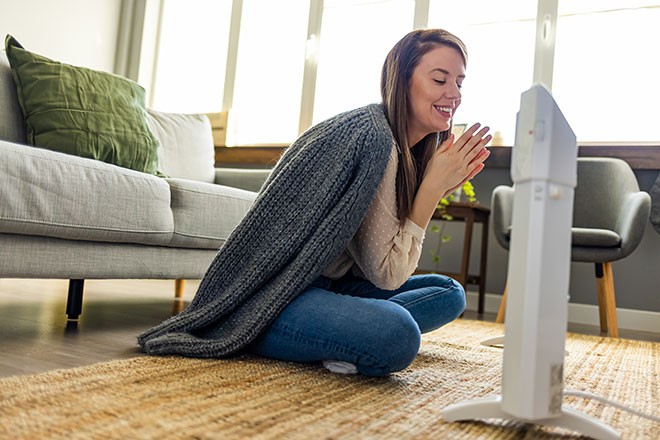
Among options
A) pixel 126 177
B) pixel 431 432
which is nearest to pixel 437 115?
pixel 431 432

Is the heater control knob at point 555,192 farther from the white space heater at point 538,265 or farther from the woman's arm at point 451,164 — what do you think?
the woman's arm at point 451,164

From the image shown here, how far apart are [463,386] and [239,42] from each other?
133 inches

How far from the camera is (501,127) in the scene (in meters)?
3.31

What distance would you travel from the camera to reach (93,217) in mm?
1480

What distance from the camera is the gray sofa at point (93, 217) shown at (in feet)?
4.40

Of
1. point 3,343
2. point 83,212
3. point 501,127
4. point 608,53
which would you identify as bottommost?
point 3,343

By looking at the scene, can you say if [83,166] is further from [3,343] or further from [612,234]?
[612,234]

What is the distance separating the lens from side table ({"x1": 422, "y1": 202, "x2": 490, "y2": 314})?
114 inches

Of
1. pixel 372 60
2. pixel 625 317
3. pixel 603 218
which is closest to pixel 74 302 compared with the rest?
pixel 603 218

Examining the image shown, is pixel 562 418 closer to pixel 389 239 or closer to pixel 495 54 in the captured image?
pixel 389 239

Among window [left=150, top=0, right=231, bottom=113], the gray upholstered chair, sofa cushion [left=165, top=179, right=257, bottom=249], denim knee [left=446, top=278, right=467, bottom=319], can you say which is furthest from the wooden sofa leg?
window [left=150, top=0, right=231, bottom=113]

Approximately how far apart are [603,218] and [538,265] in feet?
7.59

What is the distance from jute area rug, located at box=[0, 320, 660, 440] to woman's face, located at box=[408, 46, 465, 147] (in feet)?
1.71

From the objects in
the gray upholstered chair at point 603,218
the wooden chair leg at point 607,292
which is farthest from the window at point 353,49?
the wooden chair leg at point 607,292
